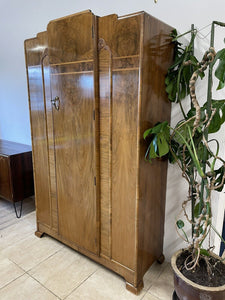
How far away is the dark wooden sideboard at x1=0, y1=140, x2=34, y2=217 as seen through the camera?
2420mm

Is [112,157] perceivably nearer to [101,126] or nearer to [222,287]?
[101,126]

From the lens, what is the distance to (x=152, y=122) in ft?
4.81

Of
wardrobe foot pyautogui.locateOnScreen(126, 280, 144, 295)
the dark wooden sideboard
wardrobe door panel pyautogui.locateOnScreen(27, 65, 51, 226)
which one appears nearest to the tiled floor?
wardrobe foot pyautogui.locateOnScreen(126, 280, 144, 295)

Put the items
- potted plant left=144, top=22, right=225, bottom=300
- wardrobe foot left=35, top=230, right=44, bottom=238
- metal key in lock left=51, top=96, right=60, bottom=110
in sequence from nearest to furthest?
potted plant left=144, top=22, right=225, bottom=300 → metal key in lock left=51, top=96, right=60, bottom=110 → wardrobe foot left=35, top=230, right=44, bottom=238

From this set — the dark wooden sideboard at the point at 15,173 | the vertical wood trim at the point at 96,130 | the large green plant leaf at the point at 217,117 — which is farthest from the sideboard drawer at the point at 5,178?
the large green plant leaf at the point at 217,117

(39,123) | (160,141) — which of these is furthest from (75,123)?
(160,141)

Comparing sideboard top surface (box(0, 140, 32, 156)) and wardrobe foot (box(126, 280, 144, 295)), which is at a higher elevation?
sideboard top surface (box(0, 140, 32, 156))

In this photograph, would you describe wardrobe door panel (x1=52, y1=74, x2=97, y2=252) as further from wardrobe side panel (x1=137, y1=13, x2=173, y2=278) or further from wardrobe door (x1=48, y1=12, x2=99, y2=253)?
wardrobe side panel (x1=137, y1=13, x2=173, y2=278)

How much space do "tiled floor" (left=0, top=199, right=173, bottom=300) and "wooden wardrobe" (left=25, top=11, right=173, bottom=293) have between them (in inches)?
4.2

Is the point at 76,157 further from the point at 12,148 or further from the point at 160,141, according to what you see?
the point at 12,148

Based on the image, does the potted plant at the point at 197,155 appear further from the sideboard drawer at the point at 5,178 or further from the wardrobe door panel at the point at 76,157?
the sideboard drawer at the point at 5,178

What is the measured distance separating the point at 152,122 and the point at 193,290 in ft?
3.26

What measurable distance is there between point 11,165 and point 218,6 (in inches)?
88.7

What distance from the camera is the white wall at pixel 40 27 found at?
1494mm
